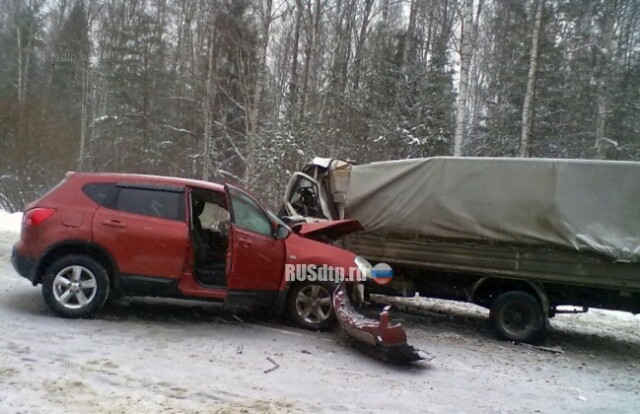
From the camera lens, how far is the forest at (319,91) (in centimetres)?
1905

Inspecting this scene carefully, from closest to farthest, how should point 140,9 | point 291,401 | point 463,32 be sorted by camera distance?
1. point 291,401
2. point 463,32
3. point 140,9

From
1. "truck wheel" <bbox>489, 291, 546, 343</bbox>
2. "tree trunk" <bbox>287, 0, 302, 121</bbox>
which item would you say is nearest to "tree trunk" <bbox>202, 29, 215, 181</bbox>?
"tree trunk" <bbox>287, 0, 302, 121</bbox>

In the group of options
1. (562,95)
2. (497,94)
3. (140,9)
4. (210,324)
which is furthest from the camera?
(140,9)

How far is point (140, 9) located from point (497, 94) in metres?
18.6

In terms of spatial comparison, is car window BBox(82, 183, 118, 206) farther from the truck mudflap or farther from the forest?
the forest

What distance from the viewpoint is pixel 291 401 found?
460cm

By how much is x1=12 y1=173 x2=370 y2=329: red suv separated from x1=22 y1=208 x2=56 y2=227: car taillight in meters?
0.01

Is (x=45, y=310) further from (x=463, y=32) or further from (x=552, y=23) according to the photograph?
(x=552, y=23)

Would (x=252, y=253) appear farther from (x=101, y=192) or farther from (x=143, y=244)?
(x=101, y=192)

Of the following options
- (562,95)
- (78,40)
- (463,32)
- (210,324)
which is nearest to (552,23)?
(562,95)

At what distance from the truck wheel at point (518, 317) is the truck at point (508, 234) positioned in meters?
0.01

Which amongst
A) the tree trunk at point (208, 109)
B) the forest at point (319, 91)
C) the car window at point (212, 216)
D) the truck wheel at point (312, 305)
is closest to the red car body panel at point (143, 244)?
the truck wheel at point (312, 305)

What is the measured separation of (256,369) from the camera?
5.38 meters

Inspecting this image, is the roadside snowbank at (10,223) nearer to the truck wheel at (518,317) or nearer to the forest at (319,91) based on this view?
the forest at (319,91)
